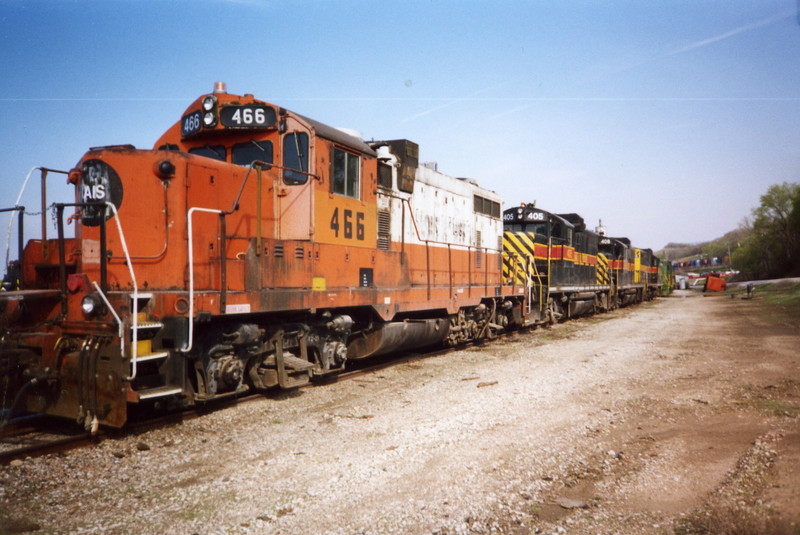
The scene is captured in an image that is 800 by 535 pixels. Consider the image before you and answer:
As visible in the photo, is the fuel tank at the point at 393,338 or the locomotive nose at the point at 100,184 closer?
the locomotive nose at the point at 100,184

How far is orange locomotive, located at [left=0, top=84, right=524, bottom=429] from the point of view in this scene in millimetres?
4871

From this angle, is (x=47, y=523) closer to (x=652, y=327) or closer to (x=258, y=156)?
(x=258, y=156)

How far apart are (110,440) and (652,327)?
1492 centimetres

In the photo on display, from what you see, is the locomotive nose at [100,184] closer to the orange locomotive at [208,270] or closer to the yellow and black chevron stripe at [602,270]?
the orange locomotive at [208,270]

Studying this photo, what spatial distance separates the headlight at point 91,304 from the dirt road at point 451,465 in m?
1.21

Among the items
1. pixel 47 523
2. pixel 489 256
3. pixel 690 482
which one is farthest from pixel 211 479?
pixel 489 256

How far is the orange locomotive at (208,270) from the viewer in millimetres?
4871

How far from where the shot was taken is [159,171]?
17.3 ft

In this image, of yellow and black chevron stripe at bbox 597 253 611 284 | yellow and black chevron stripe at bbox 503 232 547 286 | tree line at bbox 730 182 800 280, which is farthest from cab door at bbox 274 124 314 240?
tree line at bbox 730 182 800 280

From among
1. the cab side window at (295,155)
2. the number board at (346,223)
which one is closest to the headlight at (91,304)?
the cab side window at (295,155)

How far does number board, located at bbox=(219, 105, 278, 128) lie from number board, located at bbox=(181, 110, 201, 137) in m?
0.38

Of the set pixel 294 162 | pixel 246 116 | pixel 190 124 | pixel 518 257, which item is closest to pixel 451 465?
pixel 294 162

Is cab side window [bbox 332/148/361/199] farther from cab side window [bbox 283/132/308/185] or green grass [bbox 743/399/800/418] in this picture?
green grass [bbox 743/399/800/418]

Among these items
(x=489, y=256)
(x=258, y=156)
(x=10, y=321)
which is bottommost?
(x=10, y=321)
